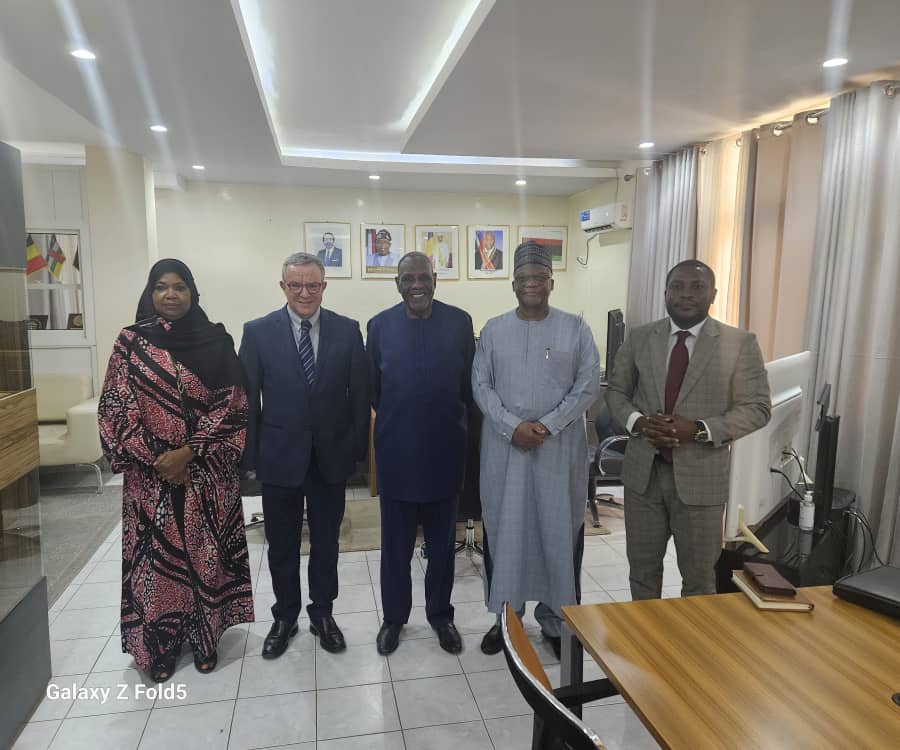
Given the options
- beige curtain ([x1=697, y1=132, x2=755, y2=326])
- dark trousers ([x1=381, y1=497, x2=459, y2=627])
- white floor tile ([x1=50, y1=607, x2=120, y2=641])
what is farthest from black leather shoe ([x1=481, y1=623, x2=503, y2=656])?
beige curtain ([x1=697, y1=132, x2=755, y2=326])

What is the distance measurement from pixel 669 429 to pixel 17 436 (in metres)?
2.30

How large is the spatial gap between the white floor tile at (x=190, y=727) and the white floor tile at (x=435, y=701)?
2.06 ft

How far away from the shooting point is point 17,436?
2.13 m

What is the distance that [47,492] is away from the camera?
4855mm

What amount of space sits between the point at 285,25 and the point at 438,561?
282 centimetres

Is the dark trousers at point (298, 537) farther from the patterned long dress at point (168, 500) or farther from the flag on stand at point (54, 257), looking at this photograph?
the flag on stand at point (54, 257)

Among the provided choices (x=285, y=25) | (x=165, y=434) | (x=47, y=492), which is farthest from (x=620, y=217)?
(x=47, y=492)

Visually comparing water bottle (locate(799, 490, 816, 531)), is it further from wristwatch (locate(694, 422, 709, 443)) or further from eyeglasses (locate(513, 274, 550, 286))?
eyeglasses (locate(513, 274, 550, 286))

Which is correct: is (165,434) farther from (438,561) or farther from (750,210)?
(750,210)

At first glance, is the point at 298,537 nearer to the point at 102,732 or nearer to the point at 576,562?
the point at 102,732

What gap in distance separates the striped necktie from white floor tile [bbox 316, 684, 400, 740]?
47.4 inches

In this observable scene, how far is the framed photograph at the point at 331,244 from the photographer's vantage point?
22.1 ft

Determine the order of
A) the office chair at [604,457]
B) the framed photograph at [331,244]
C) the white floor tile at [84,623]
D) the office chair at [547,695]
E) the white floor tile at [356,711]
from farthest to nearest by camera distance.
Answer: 1. the framed photograph at [331,244]
2. the office chair at [604,457]
3. the white floor tile at [84,623]
4. the white floor tile at [356,711]
5. the office chair at [547,695]

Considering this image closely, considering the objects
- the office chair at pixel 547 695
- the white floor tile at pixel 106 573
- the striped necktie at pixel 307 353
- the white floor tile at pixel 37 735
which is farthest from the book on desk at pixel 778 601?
the white floor tile at pixel 106 573
